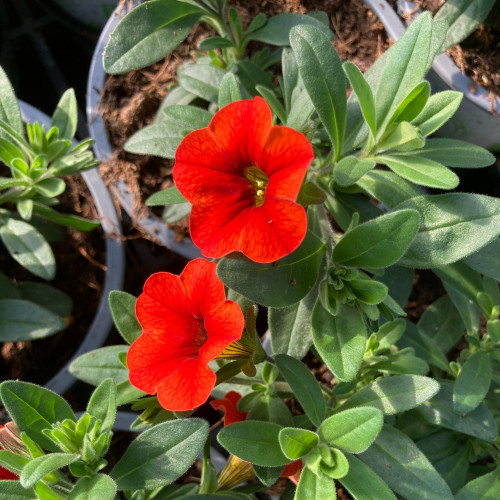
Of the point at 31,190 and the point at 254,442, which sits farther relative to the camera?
the point at 31,190

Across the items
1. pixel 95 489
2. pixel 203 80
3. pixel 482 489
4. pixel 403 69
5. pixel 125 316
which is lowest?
pixel 482 489

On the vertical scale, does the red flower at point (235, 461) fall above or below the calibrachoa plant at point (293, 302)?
below

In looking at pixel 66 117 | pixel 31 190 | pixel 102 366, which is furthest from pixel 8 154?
pixel 102 366

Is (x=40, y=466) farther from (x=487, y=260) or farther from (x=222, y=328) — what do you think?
(x=487, y=260)

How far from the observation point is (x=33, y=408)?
0.90 meters

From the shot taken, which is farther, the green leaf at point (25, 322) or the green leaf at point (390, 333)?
the green leaf at point (25, 322)

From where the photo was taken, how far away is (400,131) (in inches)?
Result: 34.3

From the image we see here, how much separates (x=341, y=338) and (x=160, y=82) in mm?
1046

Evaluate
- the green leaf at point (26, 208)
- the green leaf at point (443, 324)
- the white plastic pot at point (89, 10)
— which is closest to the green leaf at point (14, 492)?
the green leaf at point (26, 208)

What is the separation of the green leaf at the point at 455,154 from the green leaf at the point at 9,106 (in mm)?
834

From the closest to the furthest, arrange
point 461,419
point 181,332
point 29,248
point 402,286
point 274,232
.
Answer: point 274,232 → point 181,332 → point 461,419 → point 402,286 → point 29,248

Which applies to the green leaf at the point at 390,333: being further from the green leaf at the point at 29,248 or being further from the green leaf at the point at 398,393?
the green leaf at the point at 29,248

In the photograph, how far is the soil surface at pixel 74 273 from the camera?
1.56 metres

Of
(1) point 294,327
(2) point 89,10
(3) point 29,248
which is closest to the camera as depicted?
(1) point 294,327
